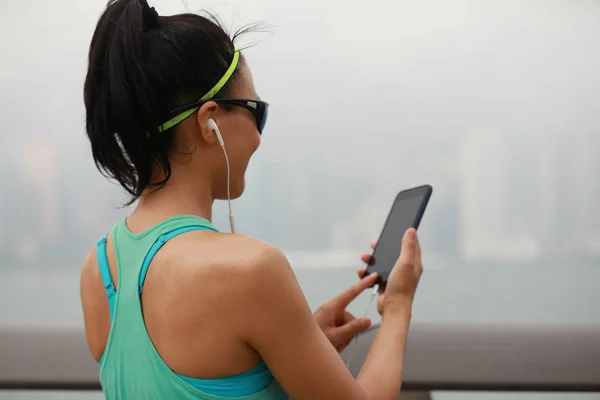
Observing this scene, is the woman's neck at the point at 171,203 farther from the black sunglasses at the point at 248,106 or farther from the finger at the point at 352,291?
the finger at the point at 352,291

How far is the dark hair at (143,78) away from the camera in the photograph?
2.18 feet

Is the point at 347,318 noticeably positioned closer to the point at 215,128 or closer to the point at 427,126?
the point at 215,128

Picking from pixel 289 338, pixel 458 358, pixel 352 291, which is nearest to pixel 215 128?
pixel 289 338

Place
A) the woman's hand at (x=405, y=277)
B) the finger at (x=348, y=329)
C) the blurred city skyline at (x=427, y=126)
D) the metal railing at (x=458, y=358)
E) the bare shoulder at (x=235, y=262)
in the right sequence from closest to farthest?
the bare shoulder at (x=235, y=262)
the woman's hand at (x=405, y=277)
the finger at (x=348, y=329)
the metal railing at (x=458, y=358)
the blurred city skyline at (x=427, y=126)

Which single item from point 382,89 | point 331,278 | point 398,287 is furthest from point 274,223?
point 398,287

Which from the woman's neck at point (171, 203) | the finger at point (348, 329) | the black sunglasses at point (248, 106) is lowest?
the finger at point (348, 329)

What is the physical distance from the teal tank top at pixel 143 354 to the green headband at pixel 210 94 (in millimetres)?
118

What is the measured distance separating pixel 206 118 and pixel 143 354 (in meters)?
0.29

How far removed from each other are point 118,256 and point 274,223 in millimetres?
1004

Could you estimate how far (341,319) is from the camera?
3.23 feet

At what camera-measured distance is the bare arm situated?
0.59 metres

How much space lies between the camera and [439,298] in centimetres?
162

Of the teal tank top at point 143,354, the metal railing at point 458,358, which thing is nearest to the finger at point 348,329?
the teal tank top at point 143,354

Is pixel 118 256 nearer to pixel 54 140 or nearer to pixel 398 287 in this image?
pixel 398 287
